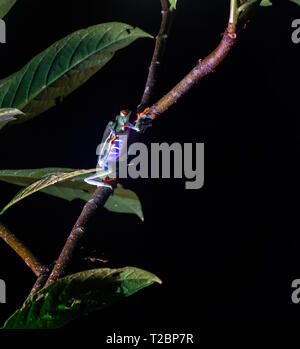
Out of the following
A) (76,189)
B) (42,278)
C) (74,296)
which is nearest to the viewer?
(74,296)

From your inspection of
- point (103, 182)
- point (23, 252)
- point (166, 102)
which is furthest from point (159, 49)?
point (23, 252)

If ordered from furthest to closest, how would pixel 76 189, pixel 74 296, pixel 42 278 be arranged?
pixel 76 189 → pixel 42 278 → pixel 74 296

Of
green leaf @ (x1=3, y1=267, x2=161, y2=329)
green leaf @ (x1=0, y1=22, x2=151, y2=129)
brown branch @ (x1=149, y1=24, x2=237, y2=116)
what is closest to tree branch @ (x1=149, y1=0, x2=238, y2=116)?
brown branch @ (x1=149, y1=24, x2=237, y2=116)

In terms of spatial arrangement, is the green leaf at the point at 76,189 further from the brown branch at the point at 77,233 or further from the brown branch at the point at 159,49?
the brown branch at the point at 159,49

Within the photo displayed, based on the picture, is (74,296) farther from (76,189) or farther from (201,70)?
(201,70)

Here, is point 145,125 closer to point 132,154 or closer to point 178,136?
point 132,154

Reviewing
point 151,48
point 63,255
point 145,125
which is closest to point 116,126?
point 145,125

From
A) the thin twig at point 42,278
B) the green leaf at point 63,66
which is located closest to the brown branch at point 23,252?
the thin twig at point 42,278
